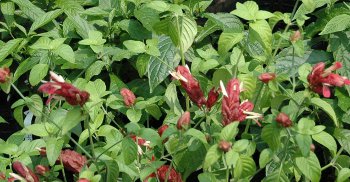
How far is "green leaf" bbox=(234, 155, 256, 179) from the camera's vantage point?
1764 mm

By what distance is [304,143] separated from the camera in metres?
1.74

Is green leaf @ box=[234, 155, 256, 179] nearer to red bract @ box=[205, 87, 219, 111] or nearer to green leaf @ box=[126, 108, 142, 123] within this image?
red bract @ box=[205, 87, 219, 111]

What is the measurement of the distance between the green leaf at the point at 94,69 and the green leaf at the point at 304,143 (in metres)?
0.95

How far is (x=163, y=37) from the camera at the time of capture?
2592 mm

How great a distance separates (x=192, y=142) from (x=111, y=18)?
914 millimetres

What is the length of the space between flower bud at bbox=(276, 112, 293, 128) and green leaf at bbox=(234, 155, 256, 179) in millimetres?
123

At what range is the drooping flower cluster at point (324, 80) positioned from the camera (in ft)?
5.74

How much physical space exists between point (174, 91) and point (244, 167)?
0.53 meters

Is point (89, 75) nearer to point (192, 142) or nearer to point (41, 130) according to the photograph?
point (41, 130)

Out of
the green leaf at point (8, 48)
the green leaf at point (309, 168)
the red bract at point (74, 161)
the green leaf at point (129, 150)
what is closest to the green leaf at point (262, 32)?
the green leaf at point (309, 168)

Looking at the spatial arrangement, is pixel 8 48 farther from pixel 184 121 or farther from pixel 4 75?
pixel 184 121

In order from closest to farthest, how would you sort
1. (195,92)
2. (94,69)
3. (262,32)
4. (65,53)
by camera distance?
(195,92) → (262,32) → (65,53) → (94,69)

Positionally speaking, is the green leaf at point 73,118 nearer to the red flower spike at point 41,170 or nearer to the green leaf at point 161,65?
the red flower spike at point 41,170

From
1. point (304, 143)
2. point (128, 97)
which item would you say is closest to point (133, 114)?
point (128, 97)
